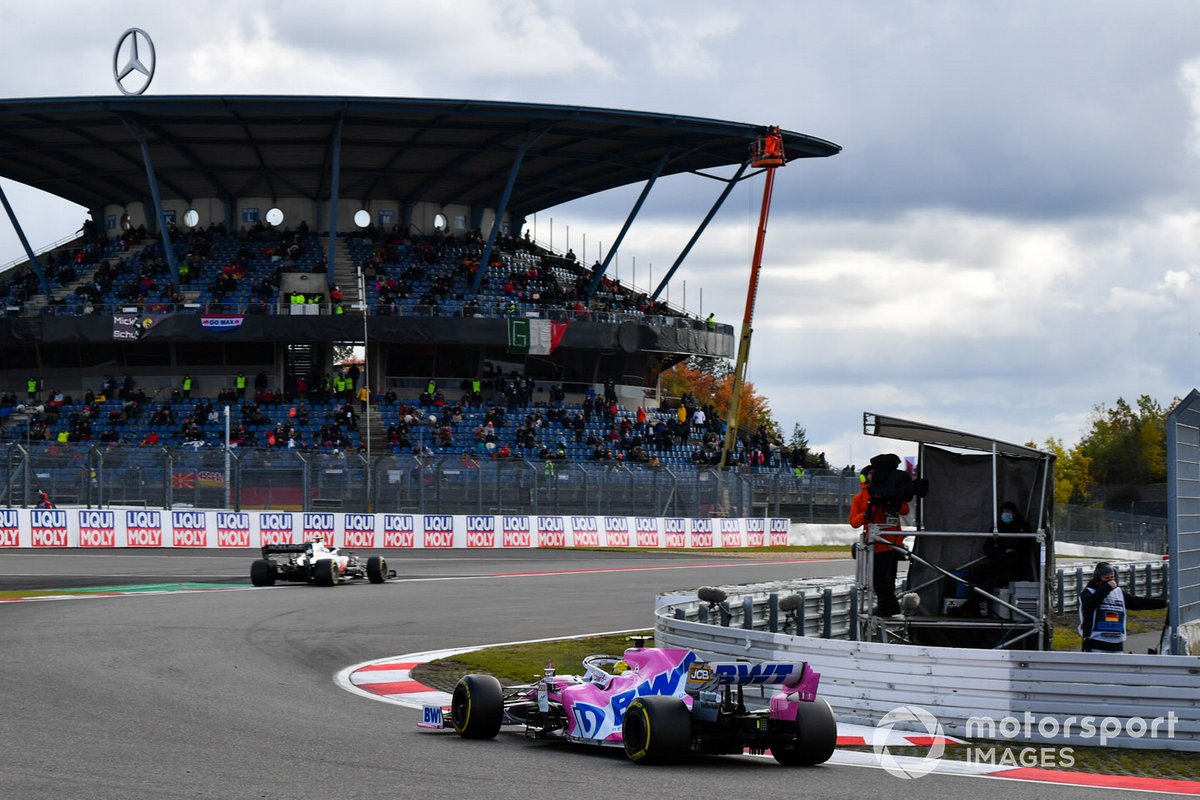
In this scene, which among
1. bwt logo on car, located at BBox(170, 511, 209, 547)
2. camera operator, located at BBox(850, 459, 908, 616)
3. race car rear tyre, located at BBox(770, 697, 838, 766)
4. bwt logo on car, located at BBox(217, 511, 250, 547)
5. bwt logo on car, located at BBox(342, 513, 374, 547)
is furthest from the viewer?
bwt logo on car, located at BBox(342, 513, 374, 547)

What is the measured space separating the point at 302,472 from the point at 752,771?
3104cm

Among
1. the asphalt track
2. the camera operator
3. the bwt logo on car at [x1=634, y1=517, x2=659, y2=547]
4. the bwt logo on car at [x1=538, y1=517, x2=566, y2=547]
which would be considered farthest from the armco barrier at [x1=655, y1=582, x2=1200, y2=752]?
the bwt logo on car at [x1=634, y1=517, x2=659, y2=547]

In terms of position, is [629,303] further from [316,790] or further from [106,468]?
[316,790]

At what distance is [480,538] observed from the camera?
1642 inches

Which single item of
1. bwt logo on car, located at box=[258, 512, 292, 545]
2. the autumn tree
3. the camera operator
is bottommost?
bwt logo on car, located at box=[258, 512, 292, 545]

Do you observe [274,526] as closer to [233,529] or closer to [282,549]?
[233,529]

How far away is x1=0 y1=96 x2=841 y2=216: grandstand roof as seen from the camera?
54.4 metres

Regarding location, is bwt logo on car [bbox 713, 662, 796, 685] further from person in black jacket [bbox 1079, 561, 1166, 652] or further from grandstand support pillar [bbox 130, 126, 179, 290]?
grandstand support pillar [bbox 130, 126, 179, 290]

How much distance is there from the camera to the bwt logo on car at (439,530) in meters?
41.2

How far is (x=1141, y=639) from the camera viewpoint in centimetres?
2178

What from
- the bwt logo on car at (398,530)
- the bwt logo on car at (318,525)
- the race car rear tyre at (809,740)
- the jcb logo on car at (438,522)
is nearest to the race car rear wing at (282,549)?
the bwt logo on car at (318,525)

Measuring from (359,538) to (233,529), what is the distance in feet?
10.3

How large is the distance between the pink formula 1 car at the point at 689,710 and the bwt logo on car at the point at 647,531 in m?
34.5

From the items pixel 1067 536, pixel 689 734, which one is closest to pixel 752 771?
pixel 689 734
